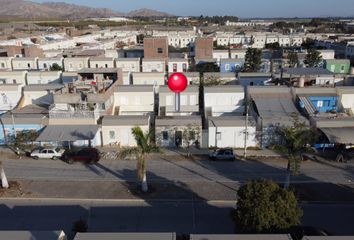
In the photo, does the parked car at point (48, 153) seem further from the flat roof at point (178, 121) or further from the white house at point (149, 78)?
the white house at point (149, 78)

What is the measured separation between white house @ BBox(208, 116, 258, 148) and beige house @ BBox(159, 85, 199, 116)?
6479 mm

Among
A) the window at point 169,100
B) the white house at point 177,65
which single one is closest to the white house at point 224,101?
the window at point 169,100

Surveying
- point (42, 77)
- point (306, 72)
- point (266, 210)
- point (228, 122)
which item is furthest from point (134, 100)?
point (266, 210)

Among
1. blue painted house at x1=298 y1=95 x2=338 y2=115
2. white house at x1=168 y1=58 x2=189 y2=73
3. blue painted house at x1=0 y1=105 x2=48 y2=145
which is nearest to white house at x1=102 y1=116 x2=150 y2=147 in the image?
blue painted house at x1=0 y1=105 x2=48 y2=145

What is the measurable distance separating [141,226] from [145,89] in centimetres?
2064

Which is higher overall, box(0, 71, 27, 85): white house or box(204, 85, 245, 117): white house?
box(0, 71, 27, 85): white house

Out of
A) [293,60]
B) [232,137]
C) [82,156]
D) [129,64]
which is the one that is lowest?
[82,156]

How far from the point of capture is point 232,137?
29688mm

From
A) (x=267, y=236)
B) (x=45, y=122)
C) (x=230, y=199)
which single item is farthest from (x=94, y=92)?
(x=267, y=236)

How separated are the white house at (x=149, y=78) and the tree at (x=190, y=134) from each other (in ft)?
53.3

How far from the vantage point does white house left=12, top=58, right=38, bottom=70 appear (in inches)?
2195

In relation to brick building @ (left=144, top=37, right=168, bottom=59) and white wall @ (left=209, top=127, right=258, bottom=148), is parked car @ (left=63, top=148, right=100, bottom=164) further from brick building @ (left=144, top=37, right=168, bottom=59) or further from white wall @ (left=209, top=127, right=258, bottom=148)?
brick building @ (left=144, top=37, right=168, bottom=59)

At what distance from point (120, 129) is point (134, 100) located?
7387 mm

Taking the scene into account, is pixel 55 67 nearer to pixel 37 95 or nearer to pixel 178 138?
pixel 37 95
